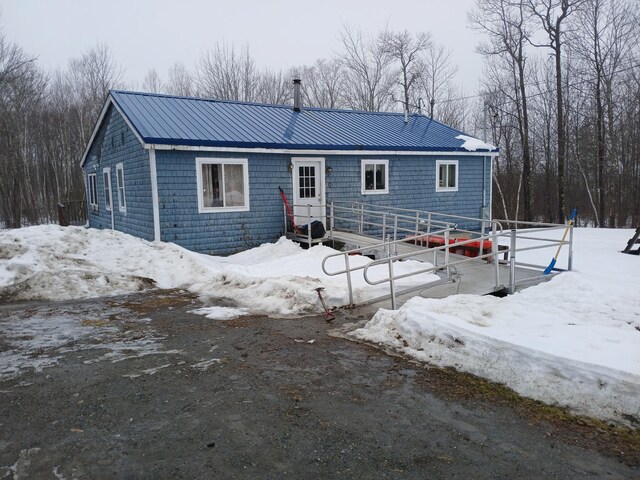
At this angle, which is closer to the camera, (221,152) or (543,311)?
(543,311)

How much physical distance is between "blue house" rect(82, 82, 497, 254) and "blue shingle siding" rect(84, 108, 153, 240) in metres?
0.03

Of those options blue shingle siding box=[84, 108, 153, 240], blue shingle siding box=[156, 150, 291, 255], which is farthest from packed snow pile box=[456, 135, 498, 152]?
blue shingle siding box=[84, 108, 153, 240]

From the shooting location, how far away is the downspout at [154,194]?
40.0 feet

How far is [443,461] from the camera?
11.1ft

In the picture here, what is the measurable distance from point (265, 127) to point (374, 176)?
4038 mm

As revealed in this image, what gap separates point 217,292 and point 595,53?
27.1 metres

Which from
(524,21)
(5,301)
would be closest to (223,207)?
(5,301)

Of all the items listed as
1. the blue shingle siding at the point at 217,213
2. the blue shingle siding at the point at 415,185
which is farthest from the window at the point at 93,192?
the blue shingle siding at the point at 415,185

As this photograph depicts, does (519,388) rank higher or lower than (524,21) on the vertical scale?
lower

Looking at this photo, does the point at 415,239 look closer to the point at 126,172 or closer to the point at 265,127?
the point at 265,127

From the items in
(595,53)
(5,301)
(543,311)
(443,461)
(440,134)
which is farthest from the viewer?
(595,53)

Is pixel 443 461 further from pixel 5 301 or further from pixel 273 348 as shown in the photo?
pixel 5 301

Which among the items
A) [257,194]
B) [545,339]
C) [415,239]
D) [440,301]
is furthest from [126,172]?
[545,339]

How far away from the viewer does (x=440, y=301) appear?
684cm
